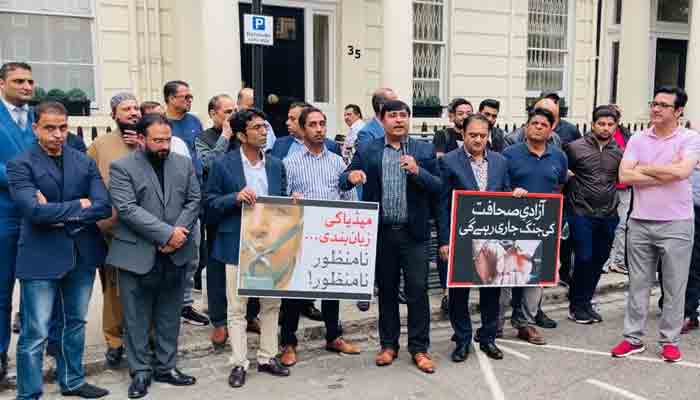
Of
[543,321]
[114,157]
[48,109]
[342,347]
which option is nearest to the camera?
[48,109]

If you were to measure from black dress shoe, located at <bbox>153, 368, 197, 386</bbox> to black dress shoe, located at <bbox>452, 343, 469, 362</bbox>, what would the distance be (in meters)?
2.10

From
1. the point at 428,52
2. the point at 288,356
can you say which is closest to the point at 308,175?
the point at 288,356

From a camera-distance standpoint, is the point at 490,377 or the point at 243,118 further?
the point at 490,377

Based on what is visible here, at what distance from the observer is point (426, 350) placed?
5.29 m

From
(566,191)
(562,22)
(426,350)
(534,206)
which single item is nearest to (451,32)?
(562,22)

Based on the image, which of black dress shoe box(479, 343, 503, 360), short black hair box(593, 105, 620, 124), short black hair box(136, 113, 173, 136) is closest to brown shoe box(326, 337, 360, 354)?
black dress shoe box(479, 343, 503, 360)

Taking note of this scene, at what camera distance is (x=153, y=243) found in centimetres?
455

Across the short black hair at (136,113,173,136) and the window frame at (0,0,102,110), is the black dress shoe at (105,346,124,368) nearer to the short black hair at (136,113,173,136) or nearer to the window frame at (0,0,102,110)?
the short black hair at (136,113,173,136)

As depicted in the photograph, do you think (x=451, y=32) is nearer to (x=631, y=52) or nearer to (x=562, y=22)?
(x=562, y=22)

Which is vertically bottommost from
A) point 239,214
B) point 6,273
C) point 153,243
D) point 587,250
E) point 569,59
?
point 587,250

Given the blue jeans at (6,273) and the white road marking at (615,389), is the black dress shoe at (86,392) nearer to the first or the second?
the blue jeans at (6,273)

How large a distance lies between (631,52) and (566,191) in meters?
9.23

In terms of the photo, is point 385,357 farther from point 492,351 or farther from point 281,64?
point 281,64

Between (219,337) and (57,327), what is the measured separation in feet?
4.38
